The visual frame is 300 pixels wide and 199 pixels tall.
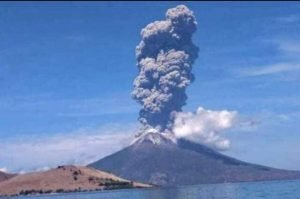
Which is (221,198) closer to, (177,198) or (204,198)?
(204,198)

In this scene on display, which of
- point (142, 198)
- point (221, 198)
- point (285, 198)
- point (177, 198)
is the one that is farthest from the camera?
point (142, 198)

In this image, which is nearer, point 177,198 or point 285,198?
point 285,198

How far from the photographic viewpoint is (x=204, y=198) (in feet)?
542

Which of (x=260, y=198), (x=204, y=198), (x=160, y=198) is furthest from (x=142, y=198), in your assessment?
(x=260, y=198)

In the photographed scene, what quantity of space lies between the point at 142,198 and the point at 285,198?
56061 millimetres

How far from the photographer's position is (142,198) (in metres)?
194

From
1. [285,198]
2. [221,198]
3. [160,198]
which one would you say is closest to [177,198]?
[160,198]

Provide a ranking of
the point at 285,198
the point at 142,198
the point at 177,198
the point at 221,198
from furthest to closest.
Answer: the point at 142,198, the point at 177,198, the point at 221,198, the point at 285,198

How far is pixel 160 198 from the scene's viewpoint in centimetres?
18562

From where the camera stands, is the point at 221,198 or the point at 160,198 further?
the point at 160,198

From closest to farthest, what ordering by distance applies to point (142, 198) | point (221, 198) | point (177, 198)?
1. point (221, 198)
2. point (177, 198)
3. point (142, 198)

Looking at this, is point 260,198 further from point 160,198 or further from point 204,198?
point 160,198

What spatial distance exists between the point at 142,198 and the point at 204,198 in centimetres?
3341

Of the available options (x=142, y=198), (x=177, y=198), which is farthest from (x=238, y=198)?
(x=142, y=198)
